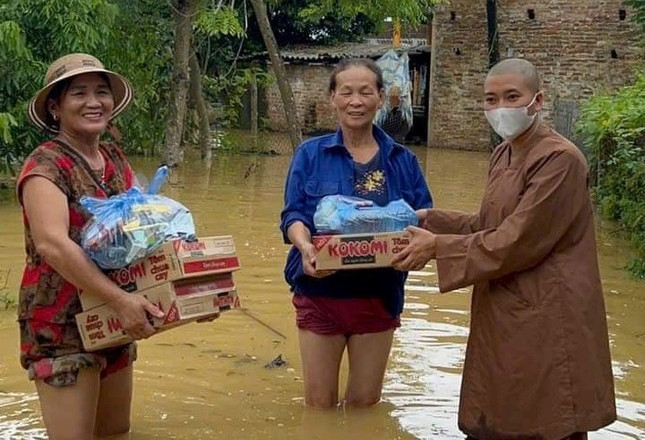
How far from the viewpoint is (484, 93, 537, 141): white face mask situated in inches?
154

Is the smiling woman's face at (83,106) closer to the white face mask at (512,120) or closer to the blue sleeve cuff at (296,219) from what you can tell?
the blue sleeve cuff at (296,219)

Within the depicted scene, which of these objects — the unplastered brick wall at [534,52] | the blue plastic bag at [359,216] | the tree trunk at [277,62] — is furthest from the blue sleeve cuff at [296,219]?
the unplastered brick wall at [534,52]

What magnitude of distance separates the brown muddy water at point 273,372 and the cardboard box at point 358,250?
113 centimetres

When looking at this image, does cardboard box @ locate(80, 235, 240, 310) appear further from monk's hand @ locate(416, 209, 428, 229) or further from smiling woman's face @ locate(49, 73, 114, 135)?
monk's hand @ locate(416, 209, 428, 229)

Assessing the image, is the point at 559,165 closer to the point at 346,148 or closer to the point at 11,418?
the point at 346,148

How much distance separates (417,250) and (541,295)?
0.56 metres

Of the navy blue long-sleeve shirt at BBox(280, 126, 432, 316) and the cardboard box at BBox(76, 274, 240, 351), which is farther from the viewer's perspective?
the navy blue long-sleeve shirt at BBox(280, 126, 432, 316)

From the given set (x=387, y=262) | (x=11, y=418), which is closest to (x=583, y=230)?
(x=387, y=262)

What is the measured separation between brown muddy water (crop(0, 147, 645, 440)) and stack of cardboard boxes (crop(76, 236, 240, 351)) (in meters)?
1.02

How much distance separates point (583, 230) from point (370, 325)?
1344mm

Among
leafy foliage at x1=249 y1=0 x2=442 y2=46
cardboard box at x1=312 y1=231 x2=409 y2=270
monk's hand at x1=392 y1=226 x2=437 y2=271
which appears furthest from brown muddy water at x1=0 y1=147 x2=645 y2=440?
leafy foliage at x1=249 y1=0 x2=442 y2=46

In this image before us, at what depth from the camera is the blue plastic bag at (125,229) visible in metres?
3.82

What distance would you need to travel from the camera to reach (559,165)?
12.5 ft

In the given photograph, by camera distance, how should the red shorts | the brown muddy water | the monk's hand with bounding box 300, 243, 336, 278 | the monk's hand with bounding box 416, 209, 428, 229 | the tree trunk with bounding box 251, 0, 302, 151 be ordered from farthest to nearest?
the tree trunk with bounding box 251, 0, 302, 151 → the brown muddy water → the red shorts → the monk's hand with bounding box 416, 209, 428, 229 → the monk's hand with bounding box 300, 243, 336, 278
